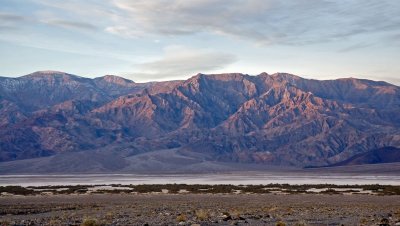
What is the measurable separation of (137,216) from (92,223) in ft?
26.3

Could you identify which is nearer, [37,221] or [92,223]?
[92,223]

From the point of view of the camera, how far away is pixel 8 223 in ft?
100

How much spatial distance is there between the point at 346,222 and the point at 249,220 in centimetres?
503

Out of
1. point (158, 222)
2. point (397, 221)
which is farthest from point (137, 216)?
point (397, 221)

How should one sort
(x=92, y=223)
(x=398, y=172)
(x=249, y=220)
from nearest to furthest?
(x=92, y=223) < (x=249, y=220) < (x=398, y=172)

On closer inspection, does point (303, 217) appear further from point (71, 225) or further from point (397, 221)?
point (71, 225)

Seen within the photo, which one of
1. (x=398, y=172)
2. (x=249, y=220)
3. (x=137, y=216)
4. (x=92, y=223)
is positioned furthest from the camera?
(x=398, y=172)

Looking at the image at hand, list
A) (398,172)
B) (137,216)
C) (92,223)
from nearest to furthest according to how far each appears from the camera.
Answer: (92,223)
(137,216)
(398,172)

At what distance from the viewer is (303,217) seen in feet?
112

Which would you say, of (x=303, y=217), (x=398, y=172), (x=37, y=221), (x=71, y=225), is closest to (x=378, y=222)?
(x=303, y=217)

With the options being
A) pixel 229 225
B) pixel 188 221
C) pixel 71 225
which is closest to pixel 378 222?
pixel 229 225

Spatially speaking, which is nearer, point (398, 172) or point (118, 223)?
point (118, 223)

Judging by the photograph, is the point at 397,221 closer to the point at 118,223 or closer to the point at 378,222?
the point at 378,222

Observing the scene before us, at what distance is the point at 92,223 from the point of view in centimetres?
2812
